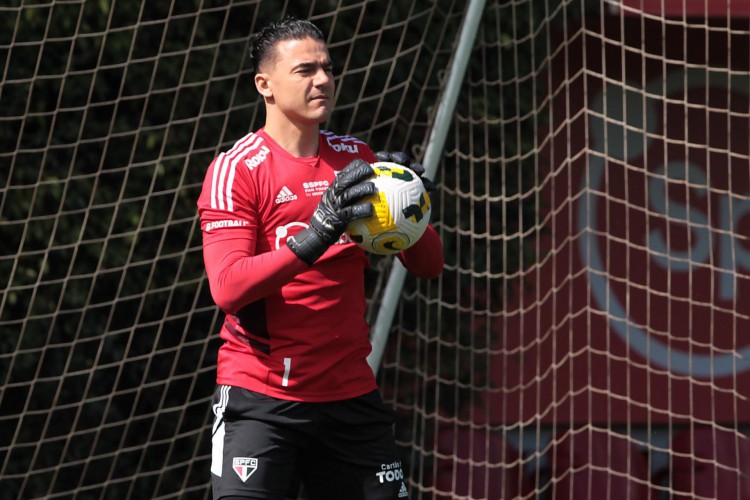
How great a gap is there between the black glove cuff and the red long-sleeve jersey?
0.18 metres

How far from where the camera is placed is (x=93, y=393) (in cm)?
461

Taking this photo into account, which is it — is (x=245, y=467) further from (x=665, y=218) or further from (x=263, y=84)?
(x=665, y=218)

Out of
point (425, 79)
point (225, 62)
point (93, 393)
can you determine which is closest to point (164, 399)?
point (93, 393)

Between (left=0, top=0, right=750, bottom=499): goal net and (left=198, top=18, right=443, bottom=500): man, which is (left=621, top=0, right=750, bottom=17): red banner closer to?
(left=0, top=0, right=750, bottom=499): goal net

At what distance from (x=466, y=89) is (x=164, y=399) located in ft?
5.83

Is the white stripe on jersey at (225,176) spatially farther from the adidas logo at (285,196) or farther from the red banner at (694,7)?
the red banner at (694,7)

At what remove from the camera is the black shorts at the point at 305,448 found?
300 centimetres

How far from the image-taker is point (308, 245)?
9.13 feet

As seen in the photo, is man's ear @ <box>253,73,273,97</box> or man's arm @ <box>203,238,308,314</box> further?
man's ear @ <box>253,73,273,97</box>

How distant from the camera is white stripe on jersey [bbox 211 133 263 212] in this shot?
2.96 m

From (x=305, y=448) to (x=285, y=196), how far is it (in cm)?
66

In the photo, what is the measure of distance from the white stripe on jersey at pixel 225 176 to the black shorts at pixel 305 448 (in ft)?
1.61

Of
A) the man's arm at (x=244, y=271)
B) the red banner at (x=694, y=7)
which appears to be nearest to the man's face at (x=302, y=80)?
the man's arm at (x=244, y=271)

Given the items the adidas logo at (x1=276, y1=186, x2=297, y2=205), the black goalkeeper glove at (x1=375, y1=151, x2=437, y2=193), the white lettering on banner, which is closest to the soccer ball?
the black goalkeeper glove at (x1=375, y1=151, x2=437, y2=193)
